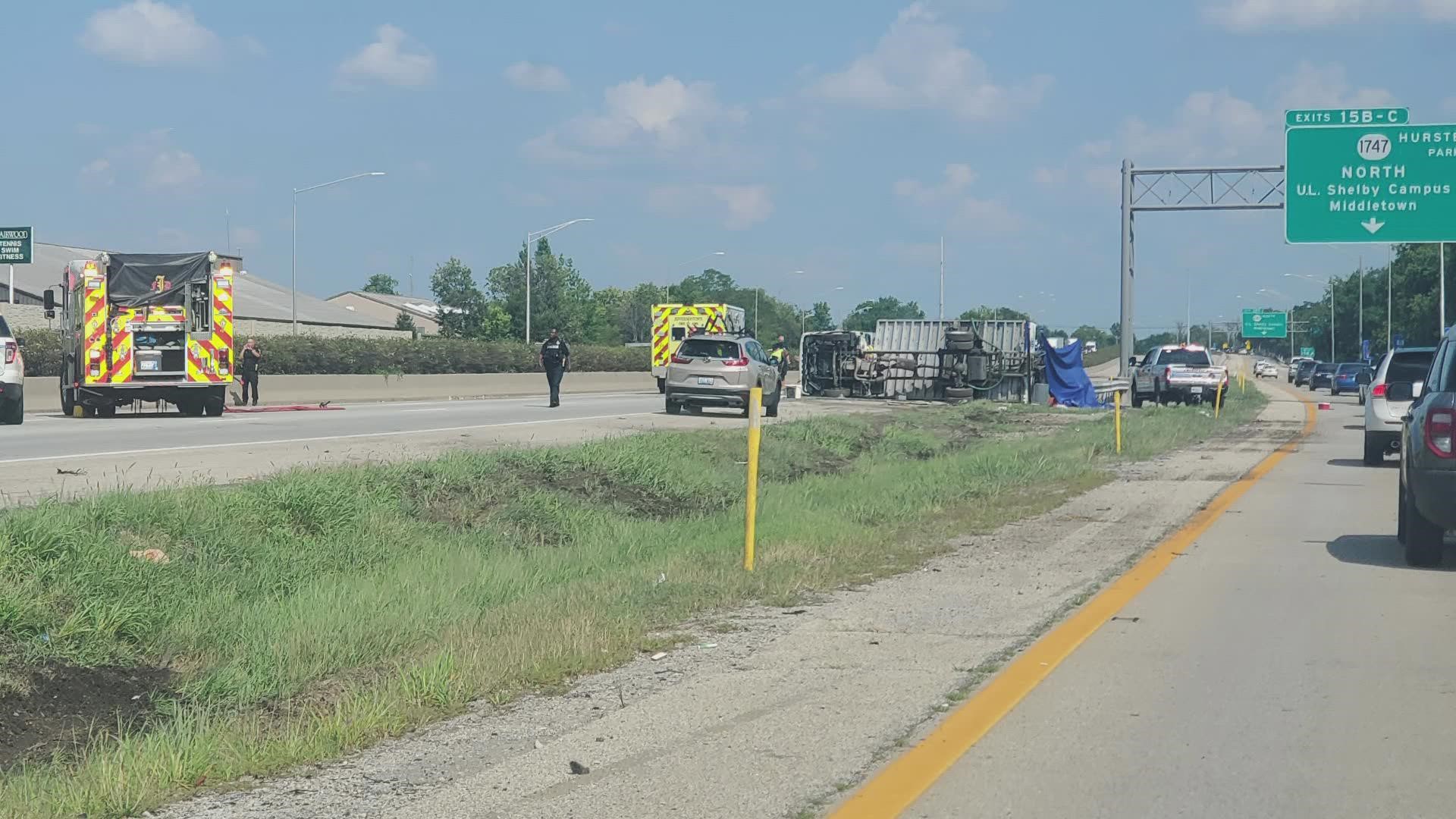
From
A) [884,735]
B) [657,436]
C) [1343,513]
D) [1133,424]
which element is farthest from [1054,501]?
[1133,424]

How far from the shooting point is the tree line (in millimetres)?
116938

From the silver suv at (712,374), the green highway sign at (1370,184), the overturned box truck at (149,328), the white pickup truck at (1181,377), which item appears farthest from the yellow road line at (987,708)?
the white pickup truck at (1181,377)

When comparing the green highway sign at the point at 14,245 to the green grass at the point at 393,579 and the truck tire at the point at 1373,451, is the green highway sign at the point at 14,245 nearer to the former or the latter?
the green grass at the point at 393,579

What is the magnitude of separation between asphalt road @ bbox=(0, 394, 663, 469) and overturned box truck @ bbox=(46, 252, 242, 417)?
2.05ft

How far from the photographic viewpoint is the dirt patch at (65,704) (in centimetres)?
678

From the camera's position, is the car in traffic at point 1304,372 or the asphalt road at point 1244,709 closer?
the asphalt road at point 1244,709

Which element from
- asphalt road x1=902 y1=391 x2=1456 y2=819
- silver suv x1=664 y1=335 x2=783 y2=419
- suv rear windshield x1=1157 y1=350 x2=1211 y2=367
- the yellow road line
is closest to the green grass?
the yellow road line

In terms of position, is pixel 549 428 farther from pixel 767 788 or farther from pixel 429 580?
pixel 767 788

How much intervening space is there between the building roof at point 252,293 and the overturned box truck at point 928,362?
36.5 m

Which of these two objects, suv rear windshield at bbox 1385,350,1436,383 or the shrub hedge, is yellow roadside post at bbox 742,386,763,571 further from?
the shrub hedge

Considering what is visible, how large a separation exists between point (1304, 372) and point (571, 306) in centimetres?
6012

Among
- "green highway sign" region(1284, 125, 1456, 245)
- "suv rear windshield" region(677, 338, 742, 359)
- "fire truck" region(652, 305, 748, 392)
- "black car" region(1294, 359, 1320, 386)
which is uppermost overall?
"green highway sign" region(1284, 125, 1456, 245)

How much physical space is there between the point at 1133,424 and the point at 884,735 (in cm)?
2679

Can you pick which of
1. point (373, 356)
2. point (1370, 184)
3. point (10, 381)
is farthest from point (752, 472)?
Result: point (373, 356)
